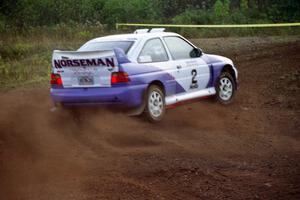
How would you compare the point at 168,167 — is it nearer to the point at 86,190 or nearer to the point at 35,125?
the point at 86,190

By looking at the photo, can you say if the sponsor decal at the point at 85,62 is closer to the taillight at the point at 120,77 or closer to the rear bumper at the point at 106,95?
the taillight at the point at 120,77

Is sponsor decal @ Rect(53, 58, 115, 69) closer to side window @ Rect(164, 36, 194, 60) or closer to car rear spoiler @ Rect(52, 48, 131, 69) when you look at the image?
car rear spoiler @ Rect(52, 48, 131, 69)

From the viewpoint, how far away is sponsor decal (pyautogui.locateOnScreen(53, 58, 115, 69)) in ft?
29.8

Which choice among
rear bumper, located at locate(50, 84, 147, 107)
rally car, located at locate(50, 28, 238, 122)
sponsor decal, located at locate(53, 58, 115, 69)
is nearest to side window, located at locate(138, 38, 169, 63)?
rally car, located at locate(50, 28, 238, 122)

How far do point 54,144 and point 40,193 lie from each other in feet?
7.71

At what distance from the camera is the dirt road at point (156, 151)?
6207 mm

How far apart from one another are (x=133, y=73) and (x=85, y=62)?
808mm

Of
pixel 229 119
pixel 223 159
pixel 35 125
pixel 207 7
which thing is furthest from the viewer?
pixel 207 7

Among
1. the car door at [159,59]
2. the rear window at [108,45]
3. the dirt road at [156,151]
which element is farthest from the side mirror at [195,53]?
the rear window at [108,45]

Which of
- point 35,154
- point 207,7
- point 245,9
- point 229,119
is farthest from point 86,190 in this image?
point 207,7

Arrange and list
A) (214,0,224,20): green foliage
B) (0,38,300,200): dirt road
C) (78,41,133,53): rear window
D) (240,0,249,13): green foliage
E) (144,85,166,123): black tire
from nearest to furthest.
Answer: (0,38,300,200): dirt road < (144,85,166,123): black tire < (78,41,133,53): rear window < (214,0,224,20): green foliage < (240,0,249,13): green foliage

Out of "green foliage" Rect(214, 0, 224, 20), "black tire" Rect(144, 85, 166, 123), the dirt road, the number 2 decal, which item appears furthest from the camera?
"green foliage" Rect(214, 0, 224, 20)

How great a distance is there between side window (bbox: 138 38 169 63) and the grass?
583 cm

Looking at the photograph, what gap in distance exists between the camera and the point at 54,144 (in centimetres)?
841
